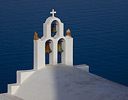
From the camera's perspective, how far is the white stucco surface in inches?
880

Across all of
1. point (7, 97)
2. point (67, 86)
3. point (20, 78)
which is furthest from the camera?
point (20, 78)

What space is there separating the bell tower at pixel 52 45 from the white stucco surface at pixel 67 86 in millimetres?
642

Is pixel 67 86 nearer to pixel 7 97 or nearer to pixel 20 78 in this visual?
pixel 7 97

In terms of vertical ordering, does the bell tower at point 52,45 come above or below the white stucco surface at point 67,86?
above

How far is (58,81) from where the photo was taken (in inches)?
974

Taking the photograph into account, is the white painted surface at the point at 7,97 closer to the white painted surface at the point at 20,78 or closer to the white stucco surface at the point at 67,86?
the white stucco surface at the point at 67,86

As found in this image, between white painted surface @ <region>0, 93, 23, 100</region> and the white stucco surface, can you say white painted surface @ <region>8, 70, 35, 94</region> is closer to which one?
the white stucco surface

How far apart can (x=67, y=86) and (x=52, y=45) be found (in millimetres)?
4112

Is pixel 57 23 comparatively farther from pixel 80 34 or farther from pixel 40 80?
pixel 80 34

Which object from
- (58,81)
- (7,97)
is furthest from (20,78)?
(58,81)

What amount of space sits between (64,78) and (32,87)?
173 centimetres

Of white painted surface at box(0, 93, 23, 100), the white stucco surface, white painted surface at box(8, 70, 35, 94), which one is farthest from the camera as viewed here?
white painted surface at box(8, 70, 35, 94)

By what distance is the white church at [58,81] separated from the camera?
22.7 meters

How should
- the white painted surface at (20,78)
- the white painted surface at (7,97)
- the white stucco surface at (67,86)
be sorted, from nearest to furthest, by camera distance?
the white stucco surface at (67,86) < the white painted surface at (7,97) < the white painted surface at (20,78)
